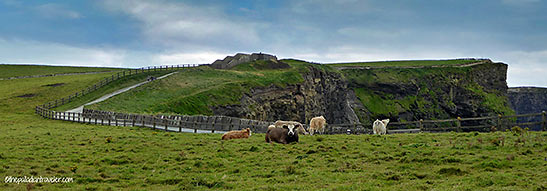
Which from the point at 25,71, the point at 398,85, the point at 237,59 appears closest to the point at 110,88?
the point at 237,59

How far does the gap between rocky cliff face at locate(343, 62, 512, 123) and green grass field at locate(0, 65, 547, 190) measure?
123 metres

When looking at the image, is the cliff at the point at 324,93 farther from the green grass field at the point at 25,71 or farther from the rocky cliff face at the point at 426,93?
the green grass field at the point at 25,71

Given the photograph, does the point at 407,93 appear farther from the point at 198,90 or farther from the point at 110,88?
the point at 110,88

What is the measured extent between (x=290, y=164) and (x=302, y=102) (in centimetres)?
8265

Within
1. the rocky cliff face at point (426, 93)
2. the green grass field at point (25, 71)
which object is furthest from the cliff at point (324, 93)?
the green grass field at point (25, 71)

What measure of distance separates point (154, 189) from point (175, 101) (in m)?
55.9

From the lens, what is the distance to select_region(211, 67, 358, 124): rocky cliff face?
83.3m

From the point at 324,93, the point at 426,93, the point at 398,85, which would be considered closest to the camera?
the point at 324,93

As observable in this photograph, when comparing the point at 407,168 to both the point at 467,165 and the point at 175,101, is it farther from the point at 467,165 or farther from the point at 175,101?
the point at 175,101

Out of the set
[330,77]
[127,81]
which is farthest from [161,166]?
[330,77]

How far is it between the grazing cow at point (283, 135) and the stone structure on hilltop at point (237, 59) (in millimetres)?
89373

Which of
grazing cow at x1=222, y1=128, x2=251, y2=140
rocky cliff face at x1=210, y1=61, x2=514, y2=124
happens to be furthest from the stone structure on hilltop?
grazing cow at x1=222, y1=128, x2=251, y2=140

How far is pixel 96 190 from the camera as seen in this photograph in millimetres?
15328

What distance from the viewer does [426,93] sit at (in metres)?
158
